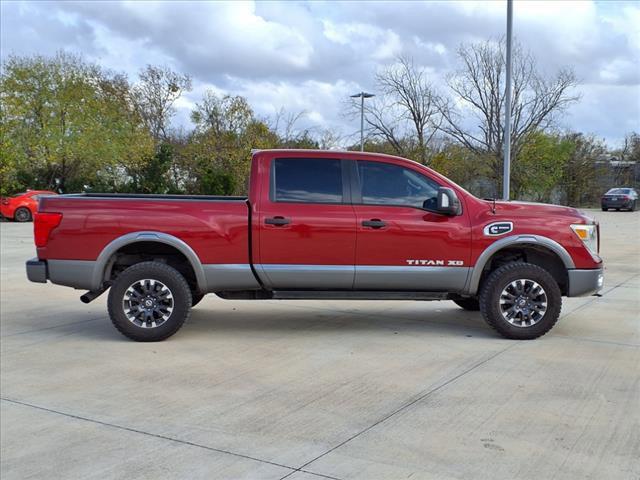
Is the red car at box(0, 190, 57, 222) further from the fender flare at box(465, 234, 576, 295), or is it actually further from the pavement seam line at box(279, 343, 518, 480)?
the pavement seam line at box(279, 343, 518, 480)

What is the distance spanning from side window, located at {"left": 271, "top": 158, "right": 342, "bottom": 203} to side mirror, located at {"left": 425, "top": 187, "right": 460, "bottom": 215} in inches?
40.0

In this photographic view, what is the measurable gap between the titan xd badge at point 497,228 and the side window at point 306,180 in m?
1.56

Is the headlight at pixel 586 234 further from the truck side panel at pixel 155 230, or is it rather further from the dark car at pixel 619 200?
the dark car at pixel 619 200

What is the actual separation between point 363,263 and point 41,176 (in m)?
27.9

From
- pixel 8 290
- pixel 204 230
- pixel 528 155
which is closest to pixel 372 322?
pixel 204 230

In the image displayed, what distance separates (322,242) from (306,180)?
0.70 meters

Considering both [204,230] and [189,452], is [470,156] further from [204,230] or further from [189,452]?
[189,452]

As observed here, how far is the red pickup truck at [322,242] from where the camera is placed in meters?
6.61

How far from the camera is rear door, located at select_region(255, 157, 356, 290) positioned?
6.63 meters

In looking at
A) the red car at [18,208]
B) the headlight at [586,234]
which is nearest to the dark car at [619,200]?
the red car at [18,208]

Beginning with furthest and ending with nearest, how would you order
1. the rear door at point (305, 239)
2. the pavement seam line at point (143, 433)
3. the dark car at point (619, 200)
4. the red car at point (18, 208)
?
the dark car at point (619, 200)
the red car at point (18, 208)
the rear door at point (305, 239)
the pavement seam line at point (143, 433)

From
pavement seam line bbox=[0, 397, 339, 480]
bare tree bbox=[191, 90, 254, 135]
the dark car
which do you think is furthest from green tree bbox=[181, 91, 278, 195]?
pavement seam line bbox=[0, 397, 339, 480]

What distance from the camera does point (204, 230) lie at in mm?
6609

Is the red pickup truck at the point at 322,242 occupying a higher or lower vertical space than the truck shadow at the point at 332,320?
higher
